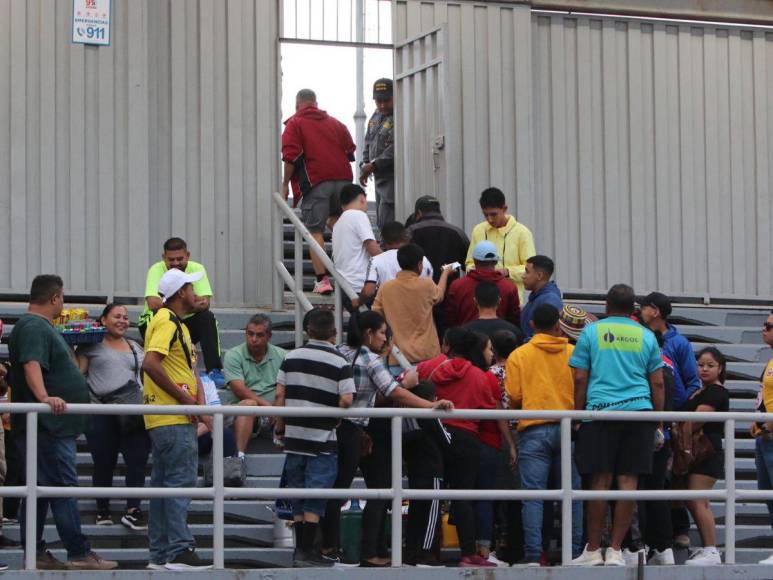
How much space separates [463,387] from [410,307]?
1.44 meters

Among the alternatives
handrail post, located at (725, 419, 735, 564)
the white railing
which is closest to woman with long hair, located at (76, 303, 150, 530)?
the white railing

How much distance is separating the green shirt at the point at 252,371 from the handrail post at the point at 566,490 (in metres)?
2.57

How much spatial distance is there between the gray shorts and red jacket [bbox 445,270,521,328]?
8.10 feet

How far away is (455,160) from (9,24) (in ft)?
13.9

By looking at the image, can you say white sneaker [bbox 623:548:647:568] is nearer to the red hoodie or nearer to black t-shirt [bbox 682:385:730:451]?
black t-shirt [bbox 682:385:730:451]

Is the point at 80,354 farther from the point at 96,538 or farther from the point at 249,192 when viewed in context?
the point at 249,192

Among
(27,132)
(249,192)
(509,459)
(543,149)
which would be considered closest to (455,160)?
(543,149)

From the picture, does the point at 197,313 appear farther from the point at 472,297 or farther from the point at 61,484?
the point at 61,484

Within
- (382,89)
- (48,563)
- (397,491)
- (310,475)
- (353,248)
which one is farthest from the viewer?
(382,89)

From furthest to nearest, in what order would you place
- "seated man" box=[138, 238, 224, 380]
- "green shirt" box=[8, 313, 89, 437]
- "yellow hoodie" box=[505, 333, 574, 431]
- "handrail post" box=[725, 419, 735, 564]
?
"seated man" box=[138, 238, 224, 380] → "yellow hoodie" box=[505, 333, 574, 431] → "handrail post" box=[725, 419, 735, 564] → "green shirt" box=[8, 313, 89, 437]

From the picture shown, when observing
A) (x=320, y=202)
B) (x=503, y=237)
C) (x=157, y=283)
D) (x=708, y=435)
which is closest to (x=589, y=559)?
(x=708, y=435)

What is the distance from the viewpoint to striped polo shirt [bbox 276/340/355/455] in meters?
11.1

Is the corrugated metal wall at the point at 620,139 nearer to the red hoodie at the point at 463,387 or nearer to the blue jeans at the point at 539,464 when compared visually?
the red hoodie at the point at 463,387

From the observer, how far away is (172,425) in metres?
11.1
